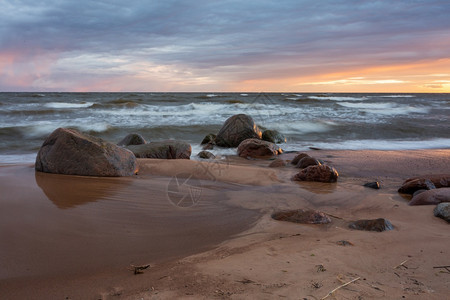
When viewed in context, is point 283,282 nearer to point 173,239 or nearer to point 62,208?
point 173,239

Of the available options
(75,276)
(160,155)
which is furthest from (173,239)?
(160,155)

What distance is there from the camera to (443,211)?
139 inches

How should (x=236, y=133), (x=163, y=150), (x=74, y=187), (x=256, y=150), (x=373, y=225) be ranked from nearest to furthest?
1. (x=373, y=225)
2. (x=74, y=187)
3. (x=163, y=150)
4. (x=256, y=150)
5. (x=236, y=133)

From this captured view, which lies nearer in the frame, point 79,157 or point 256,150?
point 79,157

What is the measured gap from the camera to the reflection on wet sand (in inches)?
148

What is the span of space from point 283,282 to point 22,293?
4.97 ft

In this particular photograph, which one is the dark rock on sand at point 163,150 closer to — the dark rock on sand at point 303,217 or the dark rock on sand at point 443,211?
the dark rock on sand at point 303,217

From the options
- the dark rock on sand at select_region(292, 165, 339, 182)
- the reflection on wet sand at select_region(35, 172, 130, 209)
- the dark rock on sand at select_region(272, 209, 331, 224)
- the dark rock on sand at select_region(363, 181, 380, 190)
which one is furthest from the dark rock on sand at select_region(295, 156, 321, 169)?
the reflection on wet sand at select_region(35, 172, 130, 209)

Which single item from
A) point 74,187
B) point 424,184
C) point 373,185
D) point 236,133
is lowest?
point 373,185

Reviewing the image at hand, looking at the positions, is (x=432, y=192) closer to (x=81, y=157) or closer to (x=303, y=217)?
(x=303, y=217)

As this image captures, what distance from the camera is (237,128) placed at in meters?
9.95

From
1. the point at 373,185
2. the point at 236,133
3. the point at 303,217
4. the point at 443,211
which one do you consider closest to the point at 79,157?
the point at 303,217

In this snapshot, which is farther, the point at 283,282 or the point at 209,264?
the point at 209,264

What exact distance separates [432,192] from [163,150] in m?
4.98
